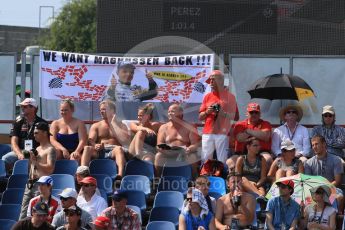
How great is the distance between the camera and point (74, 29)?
56.6 m

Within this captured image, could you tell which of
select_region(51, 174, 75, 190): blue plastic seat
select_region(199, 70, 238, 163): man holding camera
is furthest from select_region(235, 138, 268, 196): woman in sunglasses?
select_region(51, 174, 75, 190): blue plastic seat

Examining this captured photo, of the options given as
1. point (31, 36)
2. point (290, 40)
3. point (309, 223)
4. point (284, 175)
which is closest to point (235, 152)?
point (284, 175)

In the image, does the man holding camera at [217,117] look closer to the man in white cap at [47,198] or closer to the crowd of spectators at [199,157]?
the crowd of spectators at [199,157]

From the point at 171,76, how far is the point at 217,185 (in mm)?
3091

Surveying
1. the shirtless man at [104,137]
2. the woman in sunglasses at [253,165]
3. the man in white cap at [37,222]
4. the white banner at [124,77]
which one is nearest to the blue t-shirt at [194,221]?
the woman in sunglasses at [253,165]

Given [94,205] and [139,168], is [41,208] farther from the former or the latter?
[139,168]

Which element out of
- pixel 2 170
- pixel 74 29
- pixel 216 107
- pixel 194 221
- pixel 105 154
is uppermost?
pixel 74 29

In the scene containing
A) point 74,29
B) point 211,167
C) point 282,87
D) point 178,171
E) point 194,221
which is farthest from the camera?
point 74,29

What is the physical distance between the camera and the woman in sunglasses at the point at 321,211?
1300 centimetres

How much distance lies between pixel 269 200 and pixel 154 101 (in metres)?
4.12

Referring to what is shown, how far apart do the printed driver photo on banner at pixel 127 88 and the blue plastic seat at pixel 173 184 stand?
8.30ft

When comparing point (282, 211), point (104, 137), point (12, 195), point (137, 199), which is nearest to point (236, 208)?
point (282, 211)

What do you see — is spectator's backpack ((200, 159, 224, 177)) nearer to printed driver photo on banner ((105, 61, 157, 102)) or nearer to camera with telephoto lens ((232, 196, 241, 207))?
camera with telephoto lens ((232, 196, 241, 207))

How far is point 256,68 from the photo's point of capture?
16625 millimetres
